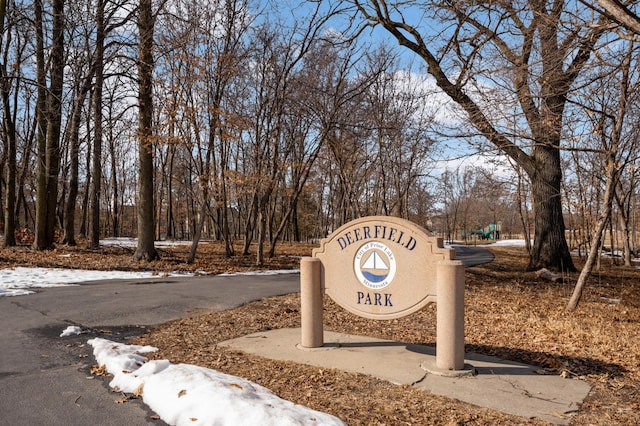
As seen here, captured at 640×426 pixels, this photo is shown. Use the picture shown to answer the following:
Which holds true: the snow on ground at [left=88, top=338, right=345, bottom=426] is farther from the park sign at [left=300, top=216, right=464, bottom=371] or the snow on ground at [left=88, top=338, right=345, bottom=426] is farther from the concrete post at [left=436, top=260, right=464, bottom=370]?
the concrete post at [left=436, top=260, right=464, bottom=370]

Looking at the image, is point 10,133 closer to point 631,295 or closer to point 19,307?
point 19,307

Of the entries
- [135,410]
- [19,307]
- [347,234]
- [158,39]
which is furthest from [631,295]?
[158,39]

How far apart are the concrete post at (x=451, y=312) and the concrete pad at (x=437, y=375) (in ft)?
0.66

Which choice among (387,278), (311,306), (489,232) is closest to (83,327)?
(311,306)

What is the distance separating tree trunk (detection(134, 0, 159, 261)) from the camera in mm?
14657

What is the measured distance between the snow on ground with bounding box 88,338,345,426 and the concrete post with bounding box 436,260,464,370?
1735 millimetres

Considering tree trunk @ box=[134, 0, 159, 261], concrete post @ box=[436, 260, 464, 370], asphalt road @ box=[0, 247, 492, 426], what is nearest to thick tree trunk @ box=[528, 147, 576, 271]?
asphalt road @ box=[0, 247, 492, 426]

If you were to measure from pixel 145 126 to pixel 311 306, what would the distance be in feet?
36.7

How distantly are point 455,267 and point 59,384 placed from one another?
4.05m

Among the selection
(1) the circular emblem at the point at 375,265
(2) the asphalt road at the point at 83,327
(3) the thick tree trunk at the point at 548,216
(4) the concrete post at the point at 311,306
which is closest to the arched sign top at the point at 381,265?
(1) the circular emblem at the point at 375,265

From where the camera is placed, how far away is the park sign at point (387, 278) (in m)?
4.93

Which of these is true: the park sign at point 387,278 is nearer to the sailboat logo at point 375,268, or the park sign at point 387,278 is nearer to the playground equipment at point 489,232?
the sailboat logo at point 375,268

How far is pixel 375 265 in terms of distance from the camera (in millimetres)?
5586

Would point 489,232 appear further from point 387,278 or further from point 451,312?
point 451,312
